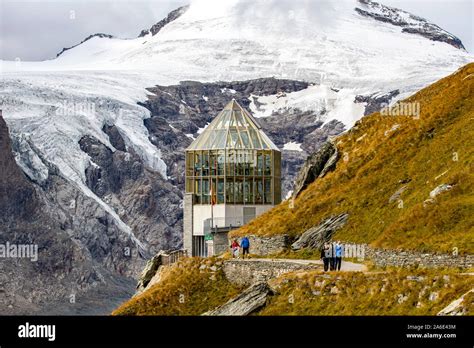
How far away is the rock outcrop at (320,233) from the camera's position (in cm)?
7788

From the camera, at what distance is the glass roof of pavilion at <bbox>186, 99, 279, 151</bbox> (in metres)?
114

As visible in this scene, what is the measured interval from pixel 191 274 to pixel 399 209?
10.2 m

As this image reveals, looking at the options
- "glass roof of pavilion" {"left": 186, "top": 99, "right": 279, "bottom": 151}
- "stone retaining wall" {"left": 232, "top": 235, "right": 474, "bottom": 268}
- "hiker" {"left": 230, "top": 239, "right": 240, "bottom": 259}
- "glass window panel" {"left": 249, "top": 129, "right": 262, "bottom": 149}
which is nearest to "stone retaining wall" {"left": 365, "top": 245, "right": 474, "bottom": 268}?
"stone retaining wall" {"left": 232, "top": 235, "right": 474, "bottom": 268}

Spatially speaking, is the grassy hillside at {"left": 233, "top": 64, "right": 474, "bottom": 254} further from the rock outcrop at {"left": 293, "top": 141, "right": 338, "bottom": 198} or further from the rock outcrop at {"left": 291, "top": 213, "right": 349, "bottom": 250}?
the rock outcrop at {"left": 293, "top": 141, "right": 338, "bottom": 198}

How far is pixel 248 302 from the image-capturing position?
6794 centimetres

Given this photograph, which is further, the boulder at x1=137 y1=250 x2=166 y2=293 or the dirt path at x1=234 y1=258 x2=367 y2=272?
the boulder at x1=137 y1=250 x2=166 y2=293

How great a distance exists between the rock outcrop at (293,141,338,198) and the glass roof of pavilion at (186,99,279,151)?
24.4 meters

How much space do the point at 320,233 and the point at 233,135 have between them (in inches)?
1455

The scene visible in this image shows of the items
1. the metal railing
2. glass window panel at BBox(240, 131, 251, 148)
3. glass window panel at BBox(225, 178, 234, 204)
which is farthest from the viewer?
glass window panel at BBox(240, 131, 251, 148)

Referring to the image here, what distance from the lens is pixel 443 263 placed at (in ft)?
208

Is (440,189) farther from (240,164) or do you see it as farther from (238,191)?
(240,164)
